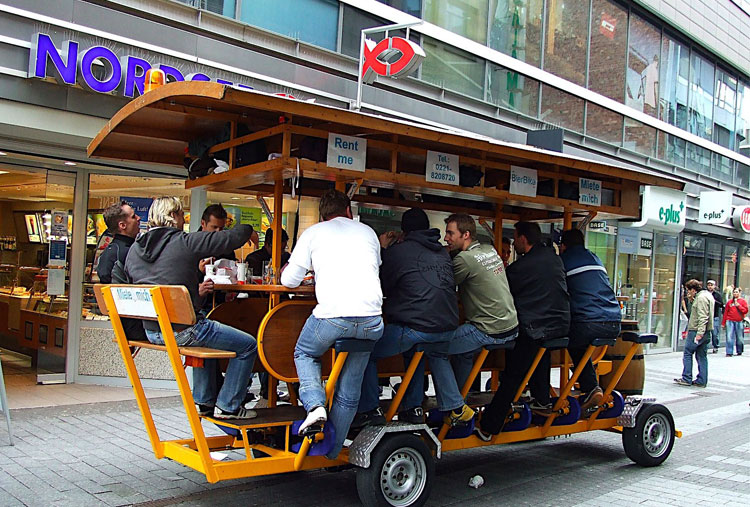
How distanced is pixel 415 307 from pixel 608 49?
12555 millimetres

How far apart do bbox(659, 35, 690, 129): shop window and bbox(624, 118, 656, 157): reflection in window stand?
0.88 m

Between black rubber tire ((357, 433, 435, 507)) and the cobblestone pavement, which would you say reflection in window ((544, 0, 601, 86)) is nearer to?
the cobblestone pavement

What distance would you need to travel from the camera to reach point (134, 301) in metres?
4.77

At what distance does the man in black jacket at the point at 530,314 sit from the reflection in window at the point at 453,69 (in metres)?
6.03

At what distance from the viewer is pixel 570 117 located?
14.9 metres

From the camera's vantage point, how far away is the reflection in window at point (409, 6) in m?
11.3

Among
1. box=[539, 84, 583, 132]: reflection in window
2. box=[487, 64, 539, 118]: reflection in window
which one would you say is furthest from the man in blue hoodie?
box=[539, 84, 583, 132]: reflection in window

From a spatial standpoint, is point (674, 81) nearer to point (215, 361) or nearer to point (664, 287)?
point (664, 287)

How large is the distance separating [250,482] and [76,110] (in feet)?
14.4

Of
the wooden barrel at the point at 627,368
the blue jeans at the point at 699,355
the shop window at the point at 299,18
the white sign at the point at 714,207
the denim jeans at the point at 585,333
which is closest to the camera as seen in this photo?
the denim jeans at the point at 585,333

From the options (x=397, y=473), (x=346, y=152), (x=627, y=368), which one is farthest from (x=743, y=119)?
(x=397, y=473)

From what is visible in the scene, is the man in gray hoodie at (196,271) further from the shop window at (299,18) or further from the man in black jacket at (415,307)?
the shop window at (299,18)

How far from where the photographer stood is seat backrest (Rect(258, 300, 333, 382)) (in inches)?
200

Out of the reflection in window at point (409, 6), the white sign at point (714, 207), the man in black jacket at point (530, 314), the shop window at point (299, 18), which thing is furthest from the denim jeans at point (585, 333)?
the white sign at point (714, 207)
